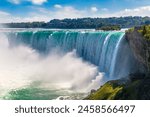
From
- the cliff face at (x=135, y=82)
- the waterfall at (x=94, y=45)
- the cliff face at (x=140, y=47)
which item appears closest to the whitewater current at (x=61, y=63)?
the waterfall at (x=94, y=45)

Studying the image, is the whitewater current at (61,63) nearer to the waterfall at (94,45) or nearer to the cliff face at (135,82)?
the waterfall at (94,45)

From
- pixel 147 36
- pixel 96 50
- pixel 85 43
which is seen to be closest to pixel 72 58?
pixel 85 43

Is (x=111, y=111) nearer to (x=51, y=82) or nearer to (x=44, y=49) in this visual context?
(x=51, y=82)

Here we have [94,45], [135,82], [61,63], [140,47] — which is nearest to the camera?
[135,82]

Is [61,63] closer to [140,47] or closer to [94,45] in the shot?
[94,45]

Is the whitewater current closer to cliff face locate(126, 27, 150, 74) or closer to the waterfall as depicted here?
the waterfall

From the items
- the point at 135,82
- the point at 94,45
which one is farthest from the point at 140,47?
the point at 94,45

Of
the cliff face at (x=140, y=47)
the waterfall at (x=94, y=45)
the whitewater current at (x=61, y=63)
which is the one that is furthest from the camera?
the waterfall at (x=94, y=45)
